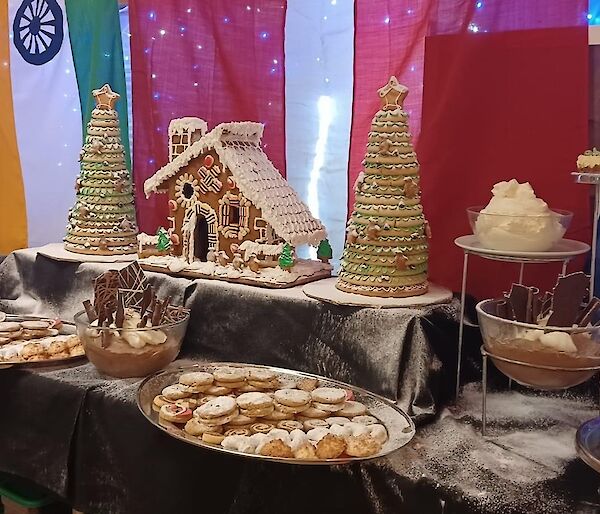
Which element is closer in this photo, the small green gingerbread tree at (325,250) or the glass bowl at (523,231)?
the glass bowl at (523,231)

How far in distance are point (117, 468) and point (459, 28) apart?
4.50 ft

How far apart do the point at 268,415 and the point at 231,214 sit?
694 mm

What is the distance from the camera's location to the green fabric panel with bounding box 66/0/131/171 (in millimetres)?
2611

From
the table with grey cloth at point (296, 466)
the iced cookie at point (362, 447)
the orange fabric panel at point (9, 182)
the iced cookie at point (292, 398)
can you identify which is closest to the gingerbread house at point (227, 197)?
the table with grey cloth at point (296, 466)

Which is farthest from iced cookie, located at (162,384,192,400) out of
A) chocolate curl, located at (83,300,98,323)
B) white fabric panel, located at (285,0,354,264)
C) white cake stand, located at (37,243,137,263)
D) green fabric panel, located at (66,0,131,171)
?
green fabric panel, located at (66,0,131,171)

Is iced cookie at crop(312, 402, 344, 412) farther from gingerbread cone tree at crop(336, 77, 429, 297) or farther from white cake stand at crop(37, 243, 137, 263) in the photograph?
white cake stand at crop(37, 243, 137, 263)

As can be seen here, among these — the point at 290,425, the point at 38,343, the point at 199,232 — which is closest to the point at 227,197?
the point at 199,232

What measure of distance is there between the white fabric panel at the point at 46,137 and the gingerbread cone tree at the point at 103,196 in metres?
0.67

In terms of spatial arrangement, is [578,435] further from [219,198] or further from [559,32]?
[219,198]

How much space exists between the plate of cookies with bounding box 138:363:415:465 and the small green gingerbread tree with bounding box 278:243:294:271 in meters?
0.31

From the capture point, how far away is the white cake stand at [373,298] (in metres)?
1.70

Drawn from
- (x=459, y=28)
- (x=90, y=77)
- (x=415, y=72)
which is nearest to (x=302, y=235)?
(x=415, y=72)

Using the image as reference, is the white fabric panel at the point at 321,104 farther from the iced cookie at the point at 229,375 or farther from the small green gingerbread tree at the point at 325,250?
the iced cookie at the point at 229,375

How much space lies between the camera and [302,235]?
6.53ft
